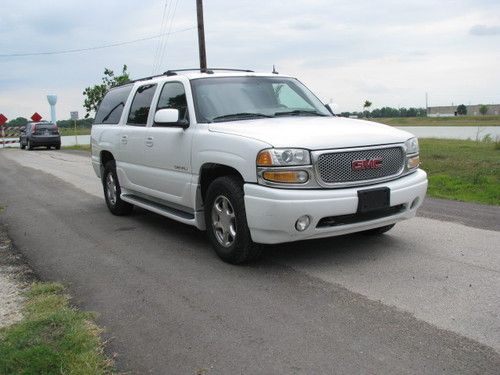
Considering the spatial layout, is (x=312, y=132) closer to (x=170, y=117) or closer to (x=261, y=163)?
(x=261, y=163)

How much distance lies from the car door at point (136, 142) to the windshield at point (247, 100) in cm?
109

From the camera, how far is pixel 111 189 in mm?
8250

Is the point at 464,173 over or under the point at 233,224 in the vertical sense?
under

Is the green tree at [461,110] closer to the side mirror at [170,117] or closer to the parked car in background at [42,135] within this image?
the parked car in background at [42,135]

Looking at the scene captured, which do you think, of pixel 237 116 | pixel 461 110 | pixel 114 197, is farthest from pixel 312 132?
pixel 461 110

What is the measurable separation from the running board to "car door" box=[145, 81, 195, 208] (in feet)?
0.40

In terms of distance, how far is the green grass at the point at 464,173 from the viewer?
10.1m

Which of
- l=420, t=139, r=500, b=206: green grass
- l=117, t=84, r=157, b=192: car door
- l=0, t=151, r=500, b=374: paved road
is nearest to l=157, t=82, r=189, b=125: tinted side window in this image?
l=117, t=84, r=157, b=192: car door

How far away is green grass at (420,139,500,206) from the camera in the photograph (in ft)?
33.3

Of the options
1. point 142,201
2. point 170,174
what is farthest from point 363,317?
point 142,201

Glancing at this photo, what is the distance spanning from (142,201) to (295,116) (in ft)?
7.87

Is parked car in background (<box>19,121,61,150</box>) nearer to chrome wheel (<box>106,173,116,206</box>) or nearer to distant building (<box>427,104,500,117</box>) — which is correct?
chrome wheel (<box>106,173,116,206</box>)

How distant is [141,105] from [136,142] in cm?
54

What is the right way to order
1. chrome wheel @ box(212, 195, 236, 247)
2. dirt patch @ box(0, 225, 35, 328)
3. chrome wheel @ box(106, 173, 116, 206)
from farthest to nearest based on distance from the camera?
chrome wheel @ box(106, 173, 116, 206)
chrome wheel @ box(212, 195, 236, 247)
dirt patch @ box(0, 225, 35, 328)
